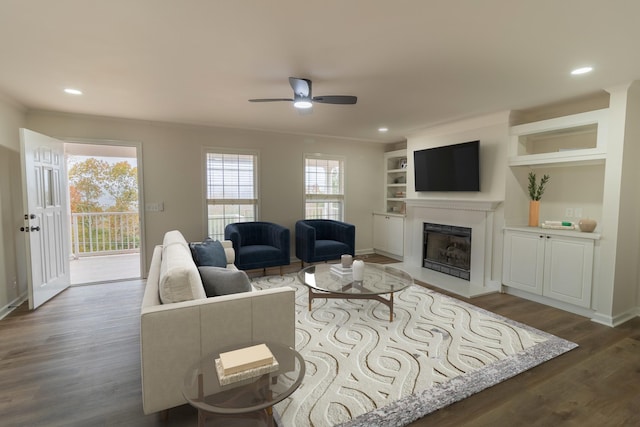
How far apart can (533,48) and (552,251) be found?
2373mm

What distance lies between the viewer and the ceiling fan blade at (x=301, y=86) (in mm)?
2693

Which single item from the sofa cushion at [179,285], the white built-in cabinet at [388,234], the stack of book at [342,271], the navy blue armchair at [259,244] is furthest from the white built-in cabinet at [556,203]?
the sofa cushion at [179,285]

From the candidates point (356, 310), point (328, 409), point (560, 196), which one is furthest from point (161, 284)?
point (560, 196)

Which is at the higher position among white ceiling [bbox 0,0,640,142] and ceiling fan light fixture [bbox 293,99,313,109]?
white ceiling [bbox 0,0,640,142]

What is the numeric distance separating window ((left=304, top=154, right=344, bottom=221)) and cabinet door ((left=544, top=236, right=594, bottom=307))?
3563mm

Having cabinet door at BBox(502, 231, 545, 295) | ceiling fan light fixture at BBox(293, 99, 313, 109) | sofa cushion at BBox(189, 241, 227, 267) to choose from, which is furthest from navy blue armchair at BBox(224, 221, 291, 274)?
cabinet door at BBox(502, 231, 545, 295)

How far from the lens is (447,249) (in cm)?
509

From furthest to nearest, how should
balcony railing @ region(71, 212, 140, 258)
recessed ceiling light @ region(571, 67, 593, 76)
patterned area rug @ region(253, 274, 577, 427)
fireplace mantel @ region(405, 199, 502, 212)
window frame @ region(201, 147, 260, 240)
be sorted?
balcony railing @ region(71, 212, 140, 258) < window frame @ region(201, 147, 260, 240) < fireplace mantel @ region(405, 199, 502, 212) < recessed ceiling light @ region(571, 67, 593, 76) < patterned area rug @ region(253, 274, 577, 427)

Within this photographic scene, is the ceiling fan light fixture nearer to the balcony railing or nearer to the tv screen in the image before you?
the tv screen

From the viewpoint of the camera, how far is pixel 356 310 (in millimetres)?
3445

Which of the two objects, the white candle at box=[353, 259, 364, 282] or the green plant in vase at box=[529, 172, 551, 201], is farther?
the green plant in vase at box=[529, 172, 551, 201]

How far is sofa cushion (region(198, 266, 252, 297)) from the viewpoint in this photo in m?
2.09

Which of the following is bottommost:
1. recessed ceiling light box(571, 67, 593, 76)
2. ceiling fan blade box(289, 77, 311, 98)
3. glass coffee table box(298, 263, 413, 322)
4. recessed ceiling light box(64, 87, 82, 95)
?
glass coffee table box(298, 263, 413, 322)

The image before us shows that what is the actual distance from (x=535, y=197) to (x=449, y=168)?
1.18 meters
